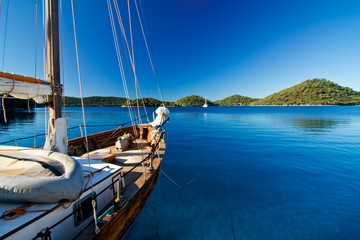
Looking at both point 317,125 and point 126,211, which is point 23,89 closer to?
point 126,211

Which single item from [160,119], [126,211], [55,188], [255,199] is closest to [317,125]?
[255,199]

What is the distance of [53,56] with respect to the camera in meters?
4.52

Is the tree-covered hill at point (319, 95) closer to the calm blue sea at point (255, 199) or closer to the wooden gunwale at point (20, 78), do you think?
the calm blue sea at point (255, 199)

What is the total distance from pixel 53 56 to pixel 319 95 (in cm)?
19313

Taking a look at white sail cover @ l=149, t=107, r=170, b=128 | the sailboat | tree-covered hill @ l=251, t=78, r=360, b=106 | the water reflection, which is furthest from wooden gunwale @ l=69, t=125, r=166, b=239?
tree-covered hill @ l=251, t=78, r=360, b=106

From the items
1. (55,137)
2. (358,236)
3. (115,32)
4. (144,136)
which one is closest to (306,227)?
(358,236)

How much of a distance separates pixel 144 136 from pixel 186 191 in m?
5.80

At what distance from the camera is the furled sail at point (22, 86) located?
362 cm

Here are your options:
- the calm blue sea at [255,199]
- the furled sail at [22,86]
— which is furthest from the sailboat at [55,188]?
the calm blue sea at [255,199]

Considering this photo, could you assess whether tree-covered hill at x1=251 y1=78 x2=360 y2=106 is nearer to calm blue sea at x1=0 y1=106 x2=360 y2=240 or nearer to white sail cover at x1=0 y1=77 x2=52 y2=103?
calm blue sea at x1=0 y1=106 x2=360 y2=240

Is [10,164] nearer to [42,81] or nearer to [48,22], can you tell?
[42,81]

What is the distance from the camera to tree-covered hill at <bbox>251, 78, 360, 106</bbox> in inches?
5059

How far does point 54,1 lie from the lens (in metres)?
4.51

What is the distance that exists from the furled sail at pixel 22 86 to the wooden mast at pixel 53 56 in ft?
0.77
